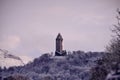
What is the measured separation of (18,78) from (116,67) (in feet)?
313

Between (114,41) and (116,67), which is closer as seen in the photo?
(116,67)

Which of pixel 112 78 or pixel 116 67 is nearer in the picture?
pixel 112 78

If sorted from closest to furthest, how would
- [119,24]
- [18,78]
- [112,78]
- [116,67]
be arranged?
[112,78], [116,67], [119,24], [18,78]

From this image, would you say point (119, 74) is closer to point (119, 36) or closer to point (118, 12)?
point (119, 36)

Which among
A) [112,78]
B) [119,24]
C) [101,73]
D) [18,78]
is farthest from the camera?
[18,78]

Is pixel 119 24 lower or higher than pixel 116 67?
higher

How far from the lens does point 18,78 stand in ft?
404

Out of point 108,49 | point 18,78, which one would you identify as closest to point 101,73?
point 108,49

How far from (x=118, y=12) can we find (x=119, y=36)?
3200 millimetres

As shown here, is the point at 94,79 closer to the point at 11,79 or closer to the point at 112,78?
the point at 112,78

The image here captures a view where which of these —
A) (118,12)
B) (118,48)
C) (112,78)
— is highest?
(118,12)

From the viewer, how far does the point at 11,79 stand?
406 feet

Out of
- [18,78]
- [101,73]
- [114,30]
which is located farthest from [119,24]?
[18,78]

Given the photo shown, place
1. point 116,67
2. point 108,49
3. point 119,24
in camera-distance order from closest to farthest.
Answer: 1. point 116,67
2. point 119,24
3. point 108,49
